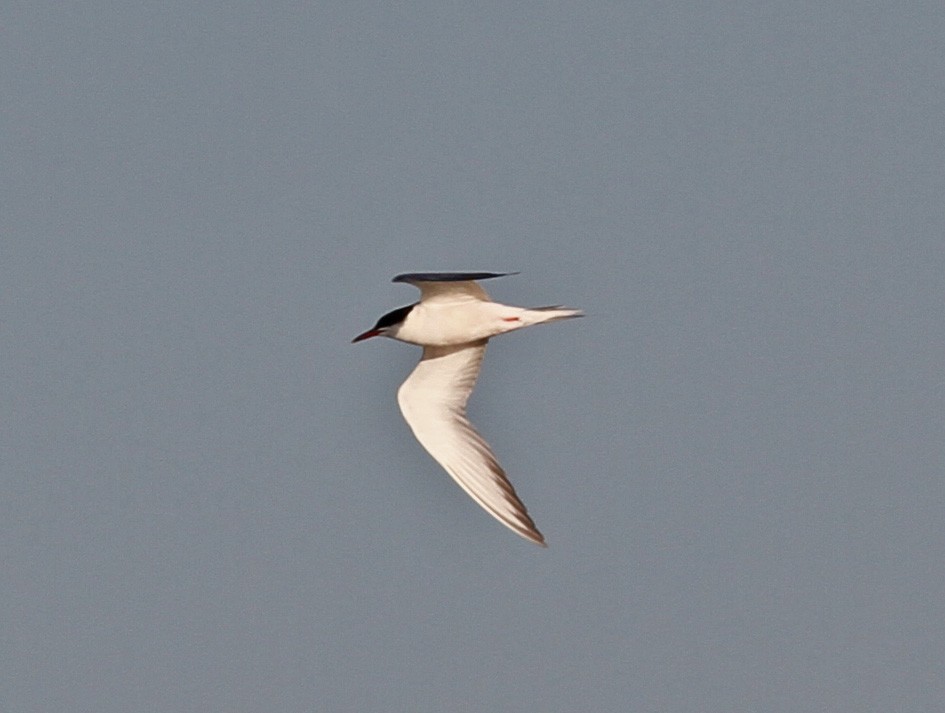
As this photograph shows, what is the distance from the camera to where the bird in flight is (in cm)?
2320

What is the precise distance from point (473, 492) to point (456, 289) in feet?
7.51

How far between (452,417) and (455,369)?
24.7 inches

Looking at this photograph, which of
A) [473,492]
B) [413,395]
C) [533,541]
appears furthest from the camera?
[413,395]

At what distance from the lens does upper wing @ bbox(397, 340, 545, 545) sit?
23.8 metres

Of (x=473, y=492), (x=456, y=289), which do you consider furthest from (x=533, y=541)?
(x=456, y=289)

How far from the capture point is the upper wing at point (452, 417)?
23.8 m

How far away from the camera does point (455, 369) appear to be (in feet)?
82.8

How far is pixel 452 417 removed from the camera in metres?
25.0

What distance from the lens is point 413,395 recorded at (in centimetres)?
2512

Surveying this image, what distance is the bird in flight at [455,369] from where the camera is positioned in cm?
2320

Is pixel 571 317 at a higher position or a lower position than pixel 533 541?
higher

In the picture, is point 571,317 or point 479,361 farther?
point 479,361

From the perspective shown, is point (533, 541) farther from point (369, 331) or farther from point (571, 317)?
point (369, 331)

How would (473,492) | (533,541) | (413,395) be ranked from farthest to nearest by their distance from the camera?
1. (413,395)
2. (473,492)
3. (533,541)
